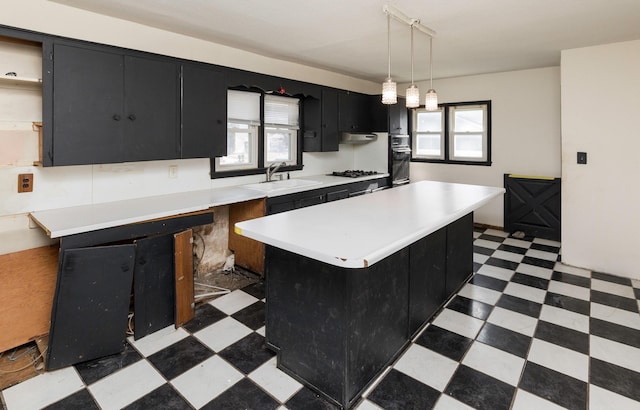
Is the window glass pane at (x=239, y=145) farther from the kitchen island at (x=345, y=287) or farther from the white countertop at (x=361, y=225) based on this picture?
the kitchen island at (x=345, y=287)

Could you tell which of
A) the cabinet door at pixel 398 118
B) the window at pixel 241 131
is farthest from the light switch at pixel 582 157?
the window at pixel 241 131

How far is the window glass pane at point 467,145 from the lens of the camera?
5504mm

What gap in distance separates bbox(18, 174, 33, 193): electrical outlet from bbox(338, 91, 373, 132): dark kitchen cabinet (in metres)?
3.50

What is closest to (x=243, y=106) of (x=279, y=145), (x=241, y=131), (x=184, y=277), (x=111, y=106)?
(x=241, y=131)

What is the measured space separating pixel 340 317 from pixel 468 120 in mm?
4744

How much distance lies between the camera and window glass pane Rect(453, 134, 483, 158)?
217 inches

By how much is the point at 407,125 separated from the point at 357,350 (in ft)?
15.2

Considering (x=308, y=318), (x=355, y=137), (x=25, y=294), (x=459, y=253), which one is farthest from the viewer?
(x=355, y=137)

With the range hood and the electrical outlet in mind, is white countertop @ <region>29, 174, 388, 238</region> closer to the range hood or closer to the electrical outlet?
the electrical outlet

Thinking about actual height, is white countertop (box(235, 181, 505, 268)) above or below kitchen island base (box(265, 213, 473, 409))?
above

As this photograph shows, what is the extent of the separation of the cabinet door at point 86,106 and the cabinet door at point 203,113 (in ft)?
1.80

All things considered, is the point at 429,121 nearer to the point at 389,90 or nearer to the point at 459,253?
the point at 459,253

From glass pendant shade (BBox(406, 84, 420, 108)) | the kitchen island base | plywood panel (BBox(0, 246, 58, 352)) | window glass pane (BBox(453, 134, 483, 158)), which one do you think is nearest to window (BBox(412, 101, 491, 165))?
window glass pane (BBox(453, 134, 483, 158))

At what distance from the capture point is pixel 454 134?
568 cm
